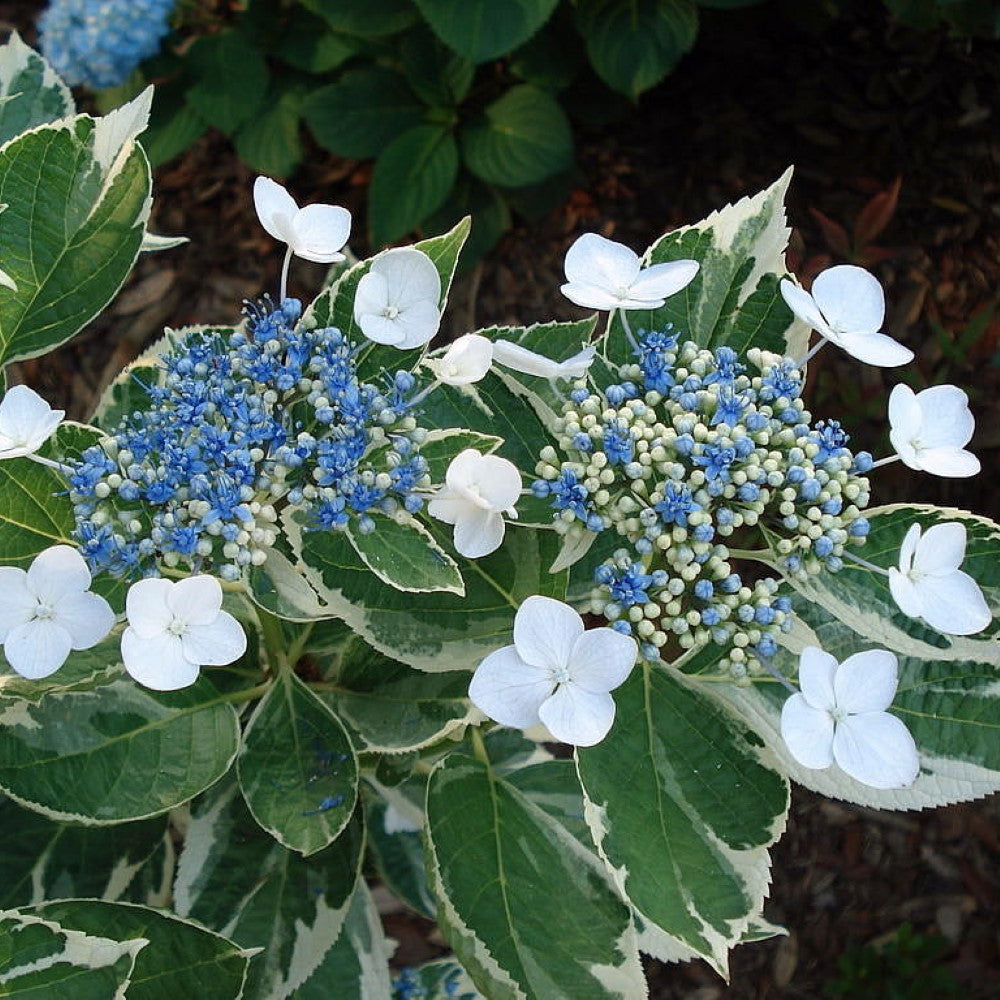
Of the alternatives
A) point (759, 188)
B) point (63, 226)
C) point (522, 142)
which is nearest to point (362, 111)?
point (522, 142)

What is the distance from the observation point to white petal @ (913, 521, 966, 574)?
35.4 inches

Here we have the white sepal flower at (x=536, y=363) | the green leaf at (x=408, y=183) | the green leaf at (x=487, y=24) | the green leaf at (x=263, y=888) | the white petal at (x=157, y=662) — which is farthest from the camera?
the green leaf at (x=408, y=183)

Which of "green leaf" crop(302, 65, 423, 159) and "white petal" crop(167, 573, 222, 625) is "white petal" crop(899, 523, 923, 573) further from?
"green leaf" crop(302, 65, 423, 159)

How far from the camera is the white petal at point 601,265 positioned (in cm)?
98

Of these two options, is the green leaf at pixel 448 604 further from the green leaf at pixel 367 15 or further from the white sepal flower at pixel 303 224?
the green leaf at pixel 367 15

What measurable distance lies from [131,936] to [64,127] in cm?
70

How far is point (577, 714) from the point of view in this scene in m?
0.84

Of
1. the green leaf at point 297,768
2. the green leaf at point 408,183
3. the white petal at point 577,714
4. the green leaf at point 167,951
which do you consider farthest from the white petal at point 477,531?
the green leaf at point 408,183

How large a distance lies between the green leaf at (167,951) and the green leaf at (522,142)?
1.57 metres

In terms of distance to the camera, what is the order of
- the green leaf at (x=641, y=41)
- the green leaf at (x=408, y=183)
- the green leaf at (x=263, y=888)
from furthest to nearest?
the green leaf at (x=408, y=183) → the green leaf at (x=641, y=41) → the green leaf at (x=263, y=888)

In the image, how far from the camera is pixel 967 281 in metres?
2.48

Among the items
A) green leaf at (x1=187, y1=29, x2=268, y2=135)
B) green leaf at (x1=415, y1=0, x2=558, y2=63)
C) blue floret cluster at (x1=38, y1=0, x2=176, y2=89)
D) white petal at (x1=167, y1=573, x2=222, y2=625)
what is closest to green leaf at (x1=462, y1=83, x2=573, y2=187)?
green leaf at (x1=415, y1=0, x2=558, y2=63)

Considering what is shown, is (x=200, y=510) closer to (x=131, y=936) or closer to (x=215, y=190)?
(x=131, y=936)

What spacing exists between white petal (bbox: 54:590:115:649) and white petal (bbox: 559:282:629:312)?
42 centimetres
